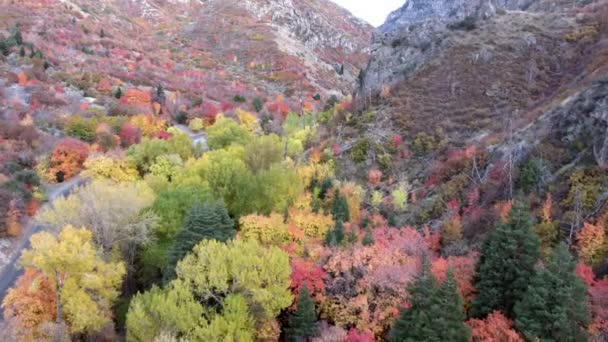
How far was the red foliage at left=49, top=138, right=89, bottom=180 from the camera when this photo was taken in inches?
2340

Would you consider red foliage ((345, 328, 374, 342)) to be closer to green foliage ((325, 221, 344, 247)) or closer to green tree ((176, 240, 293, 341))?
green tree ((176, 240, 293, 341))

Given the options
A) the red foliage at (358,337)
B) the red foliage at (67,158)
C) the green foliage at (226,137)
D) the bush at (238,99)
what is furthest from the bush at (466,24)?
the red foliage at (358,337)

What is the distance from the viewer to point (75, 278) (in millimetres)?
34094

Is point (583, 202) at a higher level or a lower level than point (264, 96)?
higher

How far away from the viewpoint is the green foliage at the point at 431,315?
24.8 metres

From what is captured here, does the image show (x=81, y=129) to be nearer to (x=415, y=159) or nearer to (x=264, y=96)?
(x=415, y=159)

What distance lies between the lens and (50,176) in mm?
58812

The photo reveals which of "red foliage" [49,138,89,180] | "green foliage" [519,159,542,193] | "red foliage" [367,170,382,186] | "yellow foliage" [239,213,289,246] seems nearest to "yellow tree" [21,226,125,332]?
"yellow foliage" [239,213,289,246]

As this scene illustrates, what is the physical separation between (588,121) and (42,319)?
45.4 metres

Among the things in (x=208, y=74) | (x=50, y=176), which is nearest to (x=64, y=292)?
(x=50, y=176)

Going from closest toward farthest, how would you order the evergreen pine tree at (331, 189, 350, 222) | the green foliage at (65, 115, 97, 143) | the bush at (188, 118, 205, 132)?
the evergreen pine tree at (331, 189, 350, 222)
the green foliage at (65, 115, 97, 143)
the bush at (188, 118, 205, 132)

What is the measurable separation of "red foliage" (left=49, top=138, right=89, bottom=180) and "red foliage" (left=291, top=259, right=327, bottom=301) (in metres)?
38.3

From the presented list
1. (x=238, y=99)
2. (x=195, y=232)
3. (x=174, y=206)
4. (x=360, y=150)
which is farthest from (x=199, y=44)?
(x=195, y=232)

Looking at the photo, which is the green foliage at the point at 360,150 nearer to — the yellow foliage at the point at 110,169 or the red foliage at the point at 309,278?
the yellow foliage at the point at 110,169
